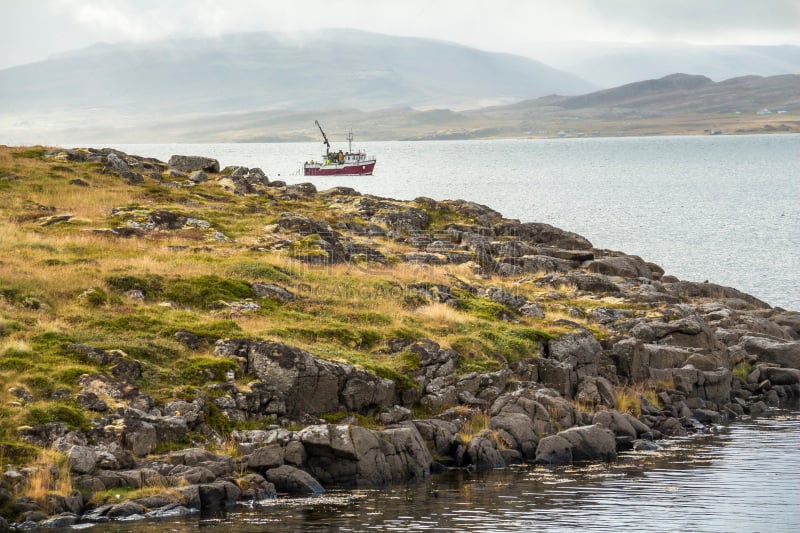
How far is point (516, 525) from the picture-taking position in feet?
92.4

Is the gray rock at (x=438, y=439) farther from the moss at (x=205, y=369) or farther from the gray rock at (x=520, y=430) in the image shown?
the moss at (x=205, y=369)

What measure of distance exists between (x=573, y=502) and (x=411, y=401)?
955cm

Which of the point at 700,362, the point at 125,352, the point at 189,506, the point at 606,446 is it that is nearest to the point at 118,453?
the point at 189,506

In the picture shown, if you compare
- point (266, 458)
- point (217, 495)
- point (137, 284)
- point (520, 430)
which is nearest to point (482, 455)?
point (520, 430)

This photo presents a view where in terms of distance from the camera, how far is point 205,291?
42438mm

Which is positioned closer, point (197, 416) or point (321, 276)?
point (197, 416)

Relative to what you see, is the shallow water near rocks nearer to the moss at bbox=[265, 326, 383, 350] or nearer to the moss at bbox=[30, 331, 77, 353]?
the moss at bbox=[265, 326, 383, 350]

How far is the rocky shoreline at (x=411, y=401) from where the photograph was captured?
30.4m

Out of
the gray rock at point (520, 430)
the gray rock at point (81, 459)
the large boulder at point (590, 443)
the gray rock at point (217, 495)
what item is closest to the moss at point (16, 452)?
the gray rock at point (81, 459)

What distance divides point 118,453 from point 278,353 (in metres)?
7.73

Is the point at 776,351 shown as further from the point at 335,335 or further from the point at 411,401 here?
the point at 335,335

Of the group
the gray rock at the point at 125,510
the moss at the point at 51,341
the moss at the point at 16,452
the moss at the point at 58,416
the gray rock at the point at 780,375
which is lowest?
the gray rock at the point at 780,375

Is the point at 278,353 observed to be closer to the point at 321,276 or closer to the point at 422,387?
the point at 422,387

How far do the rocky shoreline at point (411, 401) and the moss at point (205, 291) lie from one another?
1.10 m
